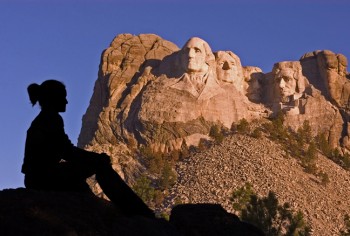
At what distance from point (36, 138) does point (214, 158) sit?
2545 inches

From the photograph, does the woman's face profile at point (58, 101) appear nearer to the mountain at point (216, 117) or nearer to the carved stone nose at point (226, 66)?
the mountain at point (216, 117)

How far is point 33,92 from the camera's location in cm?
880

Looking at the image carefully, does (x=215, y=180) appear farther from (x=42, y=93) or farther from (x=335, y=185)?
(x=42, y=93)

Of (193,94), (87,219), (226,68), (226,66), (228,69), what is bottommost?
(87,219)

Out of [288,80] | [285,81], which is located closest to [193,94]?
[285,81]

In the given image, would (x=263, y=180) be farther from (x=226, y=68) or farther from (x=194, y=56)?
(x=226, y=68)

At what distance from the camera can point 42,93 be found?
882 centimetres

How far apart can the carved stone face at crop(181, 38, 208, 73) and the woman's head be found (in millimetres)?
68678

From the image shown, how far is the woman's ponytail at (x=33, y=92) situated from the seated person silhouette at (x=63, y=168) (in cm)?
25

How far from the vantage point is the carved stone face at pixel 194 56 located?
7756 centimetres

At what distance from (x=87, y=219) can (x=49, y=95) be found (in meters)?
1.42

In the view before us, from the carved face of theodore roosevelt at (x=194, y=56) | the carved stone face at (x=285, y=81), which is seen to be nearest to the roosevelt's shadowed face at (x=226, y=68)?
the carved face of theodore roosevelt at (x=194, y=56)

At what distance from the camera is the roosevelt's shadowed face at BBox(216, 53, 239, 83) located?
81000mm

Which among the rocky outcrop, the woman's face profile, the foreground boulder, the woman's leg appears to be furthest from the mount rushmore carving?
the woman's leg
